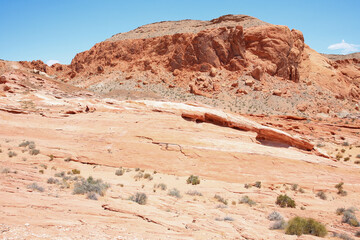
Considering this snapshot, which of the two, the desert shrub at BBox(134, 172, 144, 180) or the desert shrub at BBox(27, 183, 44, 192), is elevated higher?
the desert shrub at BBox(27, 183, 44, 192)

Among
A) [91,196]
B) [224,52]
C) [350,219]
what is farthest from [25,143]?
[224,52]

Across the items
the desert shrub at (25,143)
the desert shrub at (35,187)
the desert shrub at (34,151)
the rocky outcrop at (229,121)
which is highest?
the rocky outcrop at (229,121)

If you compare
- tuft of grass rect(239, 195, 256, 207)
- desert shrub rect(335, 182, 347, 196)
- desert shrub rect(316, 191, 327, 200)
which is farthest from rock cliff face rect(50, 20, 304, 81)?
tuft of grass rect(239, 195, 256, 207)

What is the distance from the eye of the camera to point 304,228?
7.26 meters

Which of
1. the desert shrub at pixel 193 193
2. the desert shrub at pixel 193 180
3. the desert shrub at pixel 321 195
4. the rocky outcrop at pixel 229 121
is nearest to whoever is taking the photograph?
the desert shrub at pixel 193 193

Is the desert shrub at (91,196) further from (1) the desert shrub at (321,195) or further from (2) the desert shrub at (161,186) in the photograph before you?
(1) the desert shrub at (321,195)

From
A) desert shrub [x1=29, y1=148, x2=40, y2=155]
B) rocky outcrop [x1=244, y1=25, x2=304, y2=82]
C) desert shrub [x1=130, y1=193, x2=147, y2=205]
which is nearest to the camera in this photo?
desert shrub [x1=130, y1=193, x2=147, y2=205]

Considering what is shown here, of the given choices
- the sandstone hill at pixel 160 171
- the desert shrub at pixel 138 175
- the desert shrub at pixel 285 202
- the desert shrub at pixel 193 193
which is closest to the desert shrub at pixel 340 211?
the sandstone hill at pixel 160 171

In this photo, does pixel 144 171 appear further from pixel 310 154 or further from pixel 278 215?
pixel 310 154

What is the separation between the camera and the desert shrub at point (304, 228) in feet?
23.2

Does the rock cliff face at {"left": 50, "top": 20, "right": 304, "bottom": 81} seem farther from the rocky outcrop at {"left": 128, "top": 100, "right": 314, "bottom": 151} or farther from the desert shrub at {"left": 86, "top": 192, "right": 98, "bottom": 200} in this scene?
the desert shrub at {"left": 86, "top": 192, "right": 98, "bottom": 200}

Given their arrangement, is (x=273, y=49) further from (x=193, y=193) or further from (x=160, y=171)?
(x=193, y=193)

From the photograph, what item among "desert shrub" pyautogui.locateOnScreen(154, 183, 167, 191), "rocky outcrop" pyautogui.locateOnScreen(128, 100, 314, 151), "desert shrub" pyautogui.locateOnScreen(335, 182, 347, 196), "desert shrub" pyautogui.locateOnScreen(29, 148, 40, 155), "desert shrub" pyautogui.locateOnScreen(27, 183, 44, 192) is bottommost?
"desert shrub" pyautogui.locateOnScreen(154, 183, 167, 191)

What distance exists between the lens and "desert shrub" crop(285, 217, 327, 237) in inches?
278
